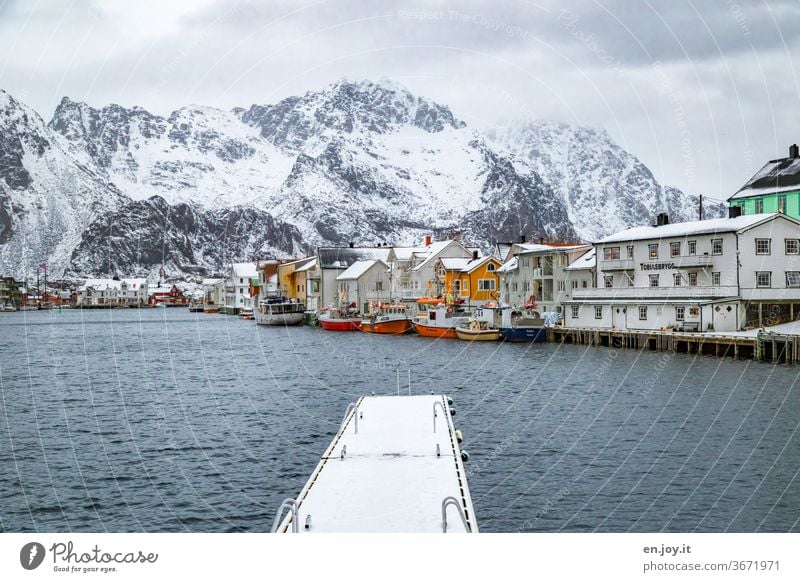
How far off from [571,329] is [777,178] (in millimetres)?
21810

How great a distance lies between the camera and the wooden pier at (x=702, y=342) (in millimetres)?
44688

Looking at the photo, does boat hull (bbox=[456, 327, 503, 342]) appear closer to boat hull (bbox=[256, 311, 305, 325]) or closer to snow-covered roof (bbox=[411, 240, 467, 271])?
snow-covered roof (bbox=[411, 240, 467, 271])

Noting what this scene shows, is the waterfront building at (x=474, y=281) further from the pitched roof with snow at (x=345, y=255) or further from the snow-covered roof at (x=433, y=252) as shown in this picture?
the pitched roof with snow at (x=345, y=255)

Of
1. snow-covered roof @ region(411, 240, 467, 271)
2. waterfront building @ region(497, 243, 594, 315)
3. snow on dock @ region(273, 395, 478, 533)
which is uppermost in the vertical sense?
snow-covered roof @ region(411, 240, 467, 271)

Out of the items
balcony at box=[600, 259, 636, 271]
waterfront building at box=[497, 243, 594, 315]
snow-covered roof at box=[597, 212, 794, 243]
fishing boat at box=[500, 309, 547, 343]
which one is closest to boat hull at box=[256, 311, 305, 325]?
waterfront building at box=[497, 243, 594, 315]

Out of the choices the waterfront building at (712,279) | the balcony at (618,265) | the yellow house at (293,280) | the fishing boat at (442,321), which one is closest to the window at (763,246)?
the waterfront building at (712,279)

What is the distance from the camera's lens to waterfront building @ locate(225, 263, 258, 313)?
544ft

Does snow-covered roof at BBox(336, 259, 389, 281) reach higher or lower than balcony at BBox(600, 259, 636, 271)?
higher

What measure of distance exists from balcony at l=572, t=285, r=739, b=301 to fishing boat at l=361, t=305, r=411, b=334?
71.8 feet

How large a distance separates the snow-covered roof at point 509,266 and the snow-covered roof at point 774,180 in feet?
70.4

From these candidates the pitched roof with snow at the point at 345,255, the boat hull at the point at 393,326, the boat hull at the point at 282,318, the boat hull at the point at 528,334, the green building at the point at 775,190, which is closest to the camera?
the green building at the point at 775,190

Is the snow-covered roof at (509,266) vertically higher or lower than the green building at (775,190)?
lower

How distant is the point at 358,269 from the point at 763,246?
195 ft

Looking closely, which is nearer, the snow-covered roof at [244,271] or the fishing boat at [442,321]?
the fishing boat at [442,321]
